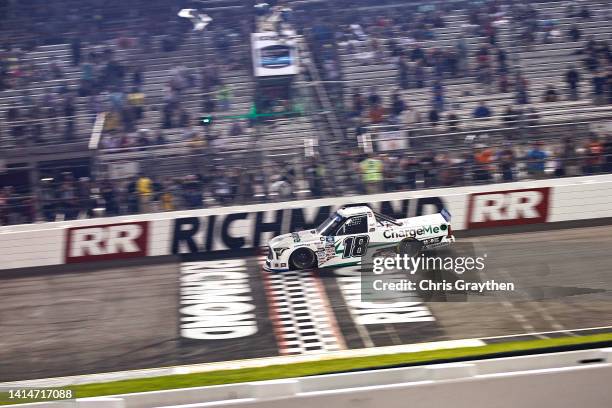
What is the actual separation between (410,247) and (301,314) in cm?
301

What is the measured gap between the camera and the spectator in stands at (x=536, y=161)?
18203mm

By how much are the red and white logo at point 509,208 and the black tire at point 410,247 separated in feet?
7.32

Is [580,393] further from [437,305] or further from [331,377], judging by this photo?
[437,305]

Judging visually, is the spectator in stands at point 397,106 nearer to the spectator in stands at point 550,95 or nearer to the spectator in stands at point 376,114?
the spectator in stands at point 376,114

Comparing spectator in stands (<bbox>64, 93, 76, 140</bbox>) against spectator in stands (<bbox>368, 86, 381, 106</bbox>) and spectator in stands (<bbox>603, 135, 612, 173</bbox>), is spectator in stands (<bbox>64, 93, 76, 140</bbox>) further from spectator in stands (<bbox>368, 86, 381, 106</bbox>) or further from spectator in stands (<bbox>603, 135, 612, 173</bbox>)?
spectator in stands (<bbox>603, 135, 612, 173</bbox>)

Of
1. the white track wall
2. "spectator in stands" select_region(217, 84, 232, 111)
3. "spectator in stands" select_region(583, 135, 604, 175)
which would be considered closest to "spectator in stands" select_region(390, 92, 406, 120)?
"spectator in stands" select_region(217, 84, 232, 111)

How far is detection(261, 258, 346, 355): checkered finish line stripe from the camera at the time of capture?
12.1 metres

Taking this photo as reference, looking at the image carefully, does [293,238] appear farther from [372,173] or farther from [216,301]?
[372,173]

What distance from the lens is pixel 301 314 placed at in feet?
44.1

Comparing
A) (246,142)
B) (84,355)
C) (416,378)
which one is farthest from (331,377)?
(246,142)

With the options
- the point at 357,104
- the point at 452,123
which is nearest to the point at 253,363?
the point at 452,123

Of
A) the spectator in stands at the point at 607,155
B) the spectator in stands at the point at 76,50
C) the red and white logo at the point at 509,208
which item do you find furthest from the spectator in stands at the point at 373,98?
the spectator in stands at the point at 76,50

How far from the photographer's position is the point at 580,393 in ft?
21.3

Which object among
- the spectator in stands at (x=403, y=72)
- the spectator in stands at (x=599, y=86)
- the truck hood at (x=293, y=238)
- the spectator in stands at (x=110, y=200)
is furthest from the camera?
the spectator in stands at (x=403, y=72)
